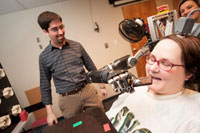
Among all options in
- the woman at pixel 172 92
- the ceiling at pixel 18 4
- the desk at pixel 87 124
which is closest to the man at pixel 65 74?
the desk at pixel 87 124

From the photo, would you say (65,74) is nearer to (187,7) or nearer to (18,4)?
(187,7)

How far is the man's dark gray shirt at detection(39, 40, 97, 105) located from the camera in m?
1.28

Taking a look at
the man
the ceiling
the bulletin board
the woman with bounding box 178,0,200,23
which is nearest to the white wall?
the ceiling

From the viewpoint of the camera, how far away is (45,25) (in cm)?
117

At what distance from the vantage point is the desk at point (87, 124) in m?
0.77

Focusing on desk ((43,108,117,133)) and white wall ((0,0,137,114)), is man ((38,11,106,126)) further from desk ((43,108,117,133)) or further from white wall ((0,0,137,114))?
white wall ((0,0,137,114))

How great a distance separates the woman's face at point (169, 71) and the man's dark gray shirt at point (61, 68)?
0.86 m

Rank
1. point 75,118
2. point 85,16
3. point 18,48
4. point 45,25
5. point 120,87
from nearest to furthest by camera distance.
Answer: point 120,87, point 75,118, point 45,25, point 18,48, point 85,16

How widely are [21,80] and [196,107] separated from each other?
2989mm

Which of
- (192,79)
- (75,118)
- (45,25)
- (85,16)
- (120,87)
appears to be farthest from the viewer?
(85,16)

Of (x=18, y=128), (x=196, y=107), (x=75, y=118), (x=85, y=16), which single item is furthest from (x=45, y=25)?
(x=85, y=16)

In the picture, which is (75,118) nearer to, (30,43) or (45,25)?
(45,25)

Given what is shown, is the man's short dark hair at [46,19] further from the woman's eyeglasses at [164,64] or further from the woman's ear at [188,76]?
the woman's ear at [188,76]

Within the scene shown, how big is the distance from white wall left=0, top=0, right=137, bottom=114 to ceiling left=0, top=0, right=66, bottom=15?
0.09 metres
